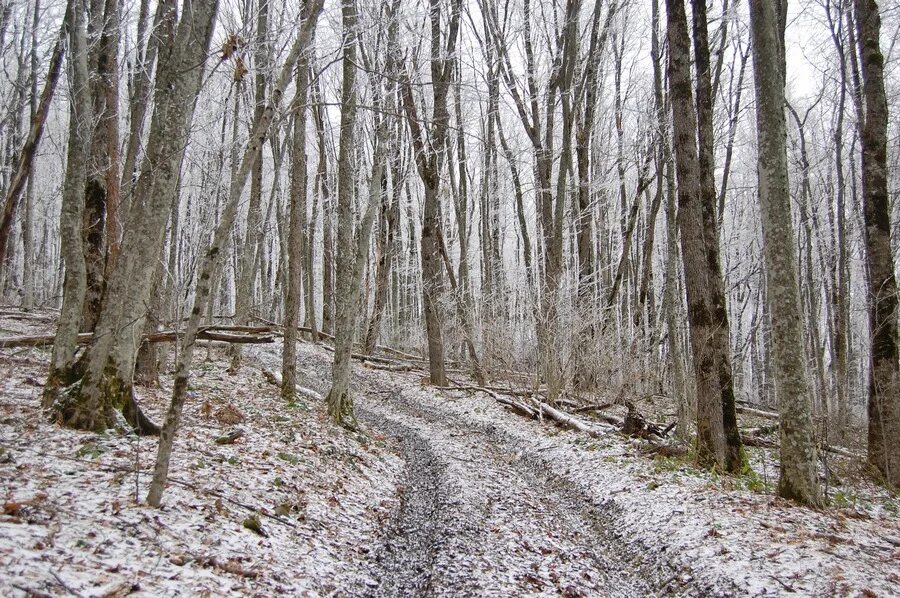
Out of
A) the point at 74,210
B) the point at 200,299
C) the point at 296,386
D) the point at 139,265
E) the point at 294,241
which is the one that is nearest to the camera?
the point at 200,299

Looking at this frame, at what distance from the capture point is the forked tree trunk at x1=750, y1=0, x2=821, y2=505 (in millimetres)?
5457

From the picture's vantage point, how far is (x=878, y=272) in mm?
7309

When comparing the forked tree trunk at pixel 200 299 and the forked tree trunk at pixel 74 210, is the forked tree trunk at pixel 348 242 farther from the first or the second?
the forked tree trunk at pixel 200 299

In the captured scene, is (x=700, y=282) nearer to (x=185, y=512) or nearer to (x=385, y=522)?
(x=385, y=522)

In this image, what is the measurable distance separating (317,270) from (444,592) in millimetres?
43901

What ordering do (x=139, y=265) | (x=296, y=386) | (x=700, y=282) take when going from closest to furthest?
1. (x=139, y=265)
2. (x=700, y=282)
3. (x=296, y=386)

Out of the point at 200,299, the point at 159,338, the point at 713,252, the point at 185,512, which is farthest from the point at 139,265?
the point at 713,252

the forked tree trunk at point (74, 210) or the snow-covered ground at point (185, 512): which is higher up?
the forked tree trunk at point (74, 210)

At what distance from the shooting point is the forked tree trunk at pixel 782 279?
5.46m

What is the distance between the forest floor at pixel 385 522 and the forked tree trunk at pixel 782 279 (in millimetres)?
456

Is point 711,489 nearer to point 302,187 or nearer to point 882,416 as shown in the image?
point 882,416

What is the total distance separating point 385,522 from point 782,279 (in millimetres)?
4868

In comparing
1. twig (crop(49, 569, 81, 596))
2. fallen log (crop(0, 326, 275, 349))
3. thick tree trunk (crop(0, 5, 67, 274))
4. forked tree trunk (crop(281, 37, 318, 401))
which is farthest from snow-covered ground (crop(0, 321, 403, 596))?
forked tree trunk (crop(281, 37, 318, 401))

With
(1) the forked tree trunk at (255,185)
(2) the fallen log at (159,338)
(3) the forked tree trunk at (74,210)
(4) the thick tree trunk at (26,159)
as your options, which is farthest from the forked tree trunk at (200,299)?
(1) the forked tree trunk at (255,185)
